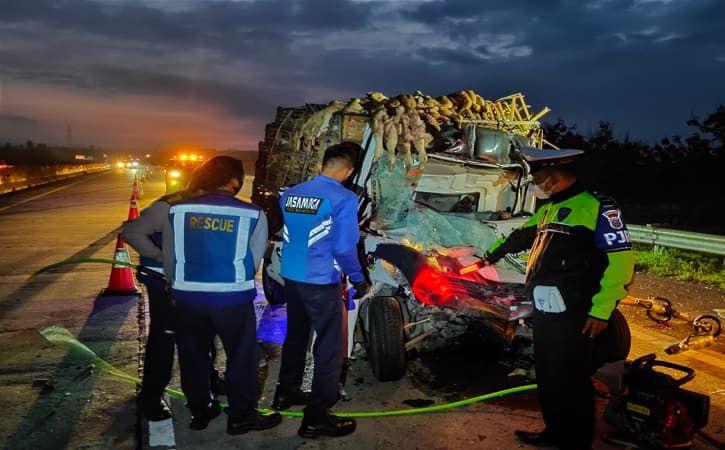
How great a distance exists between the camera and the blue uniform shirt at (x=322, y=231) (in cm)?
375

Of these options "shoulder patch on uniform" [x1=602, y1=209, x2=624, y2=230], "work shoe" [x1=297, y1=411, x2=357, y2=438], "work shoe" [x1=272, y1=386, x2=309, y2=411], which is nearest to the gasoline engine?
"shoulder patch on uniform" [x1=602, y1=209, x2=624, y2=230]

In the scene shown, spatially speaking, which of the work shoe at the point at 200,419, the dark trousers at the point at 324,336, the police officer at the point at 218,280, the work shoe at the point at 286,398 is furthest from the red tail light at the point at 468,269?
the work shoe at the point at 200,419

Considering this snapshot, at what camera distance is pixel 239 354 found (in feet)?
12.3

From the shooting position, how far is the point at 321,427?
12.6 ft

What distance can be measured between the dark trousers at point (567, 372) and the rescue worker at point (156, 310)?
2.40 meters

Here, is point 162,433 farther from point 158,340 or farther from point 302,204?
point 302,204

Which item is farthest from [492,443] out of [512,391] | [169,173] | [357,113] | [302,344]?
[169,173]

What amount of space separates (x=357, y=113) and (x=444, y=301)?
2433mm

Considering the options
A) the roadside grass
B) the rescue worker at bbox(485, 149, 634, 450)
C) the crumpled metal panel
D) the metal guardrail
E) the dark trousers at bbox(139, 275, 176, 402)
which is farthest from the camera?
the metal guardrail

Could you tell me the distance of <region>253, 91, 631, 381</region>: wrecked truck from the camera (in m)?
4.64

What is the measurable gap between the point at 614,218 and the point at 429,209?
2.58m

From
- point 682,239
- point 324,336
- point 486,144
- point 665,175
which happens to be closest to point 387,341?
point 324,336

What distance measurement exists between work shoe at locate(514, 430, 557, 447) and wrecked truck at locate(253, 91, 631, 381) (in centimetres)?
63

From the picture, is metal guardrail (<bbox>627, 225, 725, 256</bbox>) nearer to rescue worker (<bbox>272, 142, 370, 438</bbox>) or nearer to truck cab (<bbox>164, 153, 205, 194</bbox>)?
rescue worker (<bbox>272, 142, 370, 438</bbox>)
